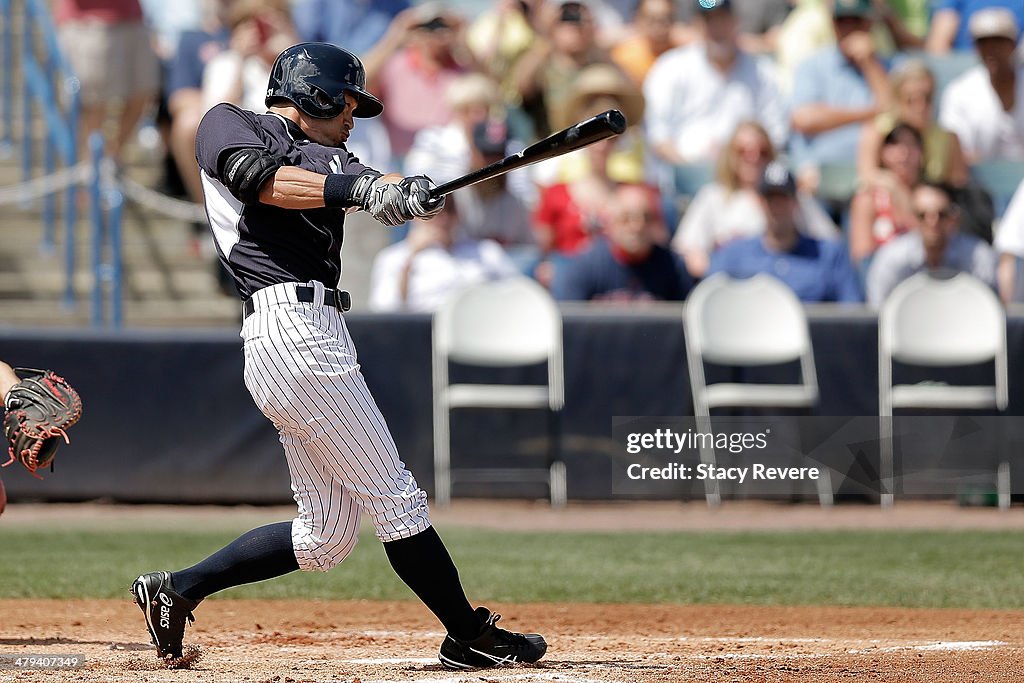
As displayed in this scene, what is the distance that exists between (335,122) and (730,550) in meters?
4.01

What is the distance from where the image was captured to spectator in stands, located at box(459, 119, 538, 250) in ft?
31.4

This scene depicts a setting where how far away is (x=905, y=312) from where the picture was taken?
29.9ft

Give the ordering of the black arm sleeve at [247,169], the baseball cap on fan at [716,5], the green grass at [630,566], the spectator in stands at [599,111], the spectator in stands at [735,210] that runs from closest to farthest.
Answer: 1. the black arm sleeve at [247,169]
2. the green grass at [630,566]
3. the spectator in stands at [735,210]
4. the spectator in stands at [599,111]
5. the baseball cap on fan at [716,5]

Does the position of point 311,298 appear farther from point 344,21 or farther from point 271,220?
point 344,21

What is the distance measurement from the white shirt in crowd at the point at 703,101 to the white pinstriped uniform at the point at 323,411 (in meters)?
6.57

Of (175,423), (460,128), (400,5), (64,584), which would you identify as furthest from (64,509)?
(400,5)

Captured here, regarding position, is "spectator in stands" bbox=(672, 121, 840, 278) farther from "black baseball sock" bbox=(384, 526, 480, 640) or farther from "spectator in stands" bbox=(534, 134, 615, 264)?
"black baseball sock" bbox=(384, 526, 480, 640)

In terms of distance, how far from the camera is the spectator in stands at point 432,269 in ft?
30.9

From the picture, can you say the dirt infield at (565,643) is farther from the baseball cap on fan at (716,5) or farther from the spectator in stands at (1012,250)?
the baseball cap on fan at (716,5)

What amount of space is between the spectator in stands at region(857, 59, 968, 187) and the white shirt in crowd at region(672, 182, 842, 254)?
0.50 m

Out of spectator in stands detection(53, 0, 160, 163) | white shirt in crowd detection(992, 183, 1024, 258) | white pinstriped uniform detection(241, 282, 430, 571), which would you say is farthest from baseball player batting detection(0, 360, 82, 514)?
white shirt in crowd detection(992, 183, 1024, 258)

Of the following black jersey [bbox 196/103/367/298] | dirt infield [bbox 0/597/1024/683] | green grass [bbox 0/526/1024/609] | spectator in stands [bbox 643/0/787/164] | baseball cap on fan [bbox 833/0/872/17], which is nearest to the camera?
black jersey [bbox 196/103/367/298]

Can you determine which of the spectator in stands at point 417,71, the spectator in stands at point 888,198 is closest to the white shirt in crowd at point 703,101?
the spectator in stands at point 888,198

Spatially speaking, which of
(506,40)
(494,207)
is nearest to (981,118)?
(506,40)
